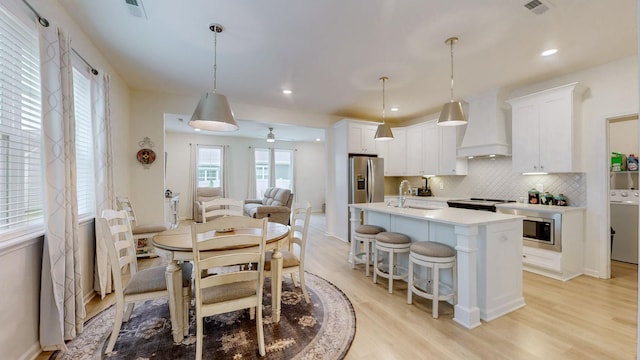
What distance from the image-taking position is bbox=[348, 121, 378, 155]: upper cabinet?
5141 millimetres

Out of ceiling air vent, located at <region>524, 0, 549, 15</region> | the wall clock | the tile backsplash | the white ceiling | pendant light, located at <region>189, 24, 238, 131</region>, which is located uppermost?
the white ceiling

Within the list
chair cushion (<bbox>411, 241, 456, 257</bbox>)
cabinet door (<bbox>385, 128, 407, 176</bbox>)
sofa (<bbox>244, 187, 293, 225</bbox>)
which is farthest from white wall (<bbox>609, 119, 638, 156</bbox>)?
sofa (<bbox>244, 187, 293, 225</bbox>)

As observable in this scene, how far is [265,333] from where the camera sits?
2.11 m

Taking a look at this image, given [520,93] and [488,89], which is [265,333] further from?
[520,93]

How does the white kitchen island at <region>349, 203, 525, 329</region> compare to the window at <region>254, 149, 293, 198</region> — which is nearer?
the white kitchen island at <region>349, 203, 525, 329</region>

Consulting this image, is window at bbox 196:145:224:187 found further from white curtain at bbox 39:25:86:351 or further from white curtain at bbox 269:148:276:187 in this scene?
white curtain at bbox 39:25:86:351

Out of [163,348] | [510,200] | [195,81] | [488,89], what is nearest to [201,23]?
[195,81]

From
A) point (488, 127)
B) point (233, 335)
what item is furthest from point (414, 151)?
point (233, 335)

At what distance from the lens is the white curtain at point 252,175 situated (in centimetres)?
836

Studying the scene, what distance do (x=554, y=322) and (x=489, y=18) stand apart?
2.71 meters

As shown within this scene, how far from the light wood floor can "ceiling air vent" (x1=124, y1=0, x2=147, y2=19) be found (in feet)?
8.86

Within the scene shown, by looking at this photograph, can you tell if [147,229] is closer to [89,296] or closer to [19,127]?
[89,296]

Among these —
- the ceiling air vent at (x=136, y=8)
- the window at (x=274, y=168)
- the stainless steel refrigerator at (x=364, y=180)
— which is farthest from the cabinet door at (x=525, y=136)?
the window at (x=274, y=168)

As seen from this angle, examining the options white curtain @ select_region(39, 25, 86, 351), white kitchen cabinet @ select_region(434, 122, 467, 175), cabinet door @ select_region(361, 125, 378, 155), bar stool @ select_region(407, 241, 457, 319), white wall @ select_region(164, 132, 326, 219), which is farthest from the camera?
white wall @ select_region(164, 132, 326, 219)
